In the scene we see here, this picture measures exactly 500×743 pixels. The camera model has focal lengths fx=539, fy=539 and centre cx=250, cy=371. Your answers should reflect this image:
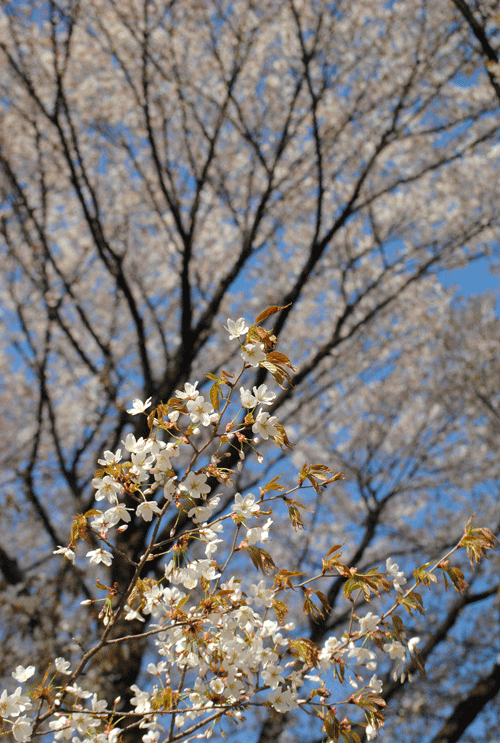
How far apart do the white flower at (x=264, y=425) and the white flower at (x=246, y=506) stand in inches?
8.5

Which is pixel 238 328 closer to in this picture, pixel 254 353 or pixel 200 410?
pixel 254 353

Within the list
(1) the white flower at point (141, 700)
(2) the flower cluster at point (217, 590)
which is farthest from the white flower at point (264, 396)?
(1) the white flower at point (141, 700)

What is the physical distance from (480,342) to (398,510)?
4.82 m

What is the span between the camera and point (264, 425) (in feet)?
5.85

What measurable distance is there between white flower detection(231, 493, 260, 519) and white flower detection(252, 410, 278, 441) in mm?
215

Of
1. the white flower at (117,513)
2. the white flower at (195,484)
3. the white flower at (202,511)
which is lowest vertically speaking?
the white flower at (202,511)

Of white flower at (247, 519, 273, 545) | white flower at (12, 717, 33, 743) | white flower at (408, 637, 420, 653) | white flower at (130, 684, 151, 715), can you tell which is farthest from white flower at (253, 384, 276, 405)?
white flower at (12, 717, 33, 743)

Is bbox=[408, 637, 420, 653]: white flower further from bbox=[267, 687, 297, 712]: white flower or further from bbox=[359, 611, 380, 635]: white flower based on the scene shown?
bbox=[267, 687, 297, 712]: white flower

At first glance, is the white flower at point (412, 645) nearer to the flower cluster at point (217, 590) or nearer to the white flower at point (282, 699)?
the flower cluster at point (217, 590)

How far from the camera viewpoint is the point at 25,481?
6352 millimetres

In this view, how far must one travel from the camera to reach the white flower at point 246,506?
1779 mm

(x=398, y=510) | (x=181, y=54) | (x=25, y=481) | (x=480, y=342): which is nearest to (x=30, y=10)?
(x=181, y=54)

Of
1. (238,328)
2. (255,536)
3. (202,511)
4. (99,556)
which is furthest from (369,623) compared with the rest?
(238,328)

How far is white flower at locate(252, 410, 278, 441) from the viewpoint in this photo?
1771 millimetres
